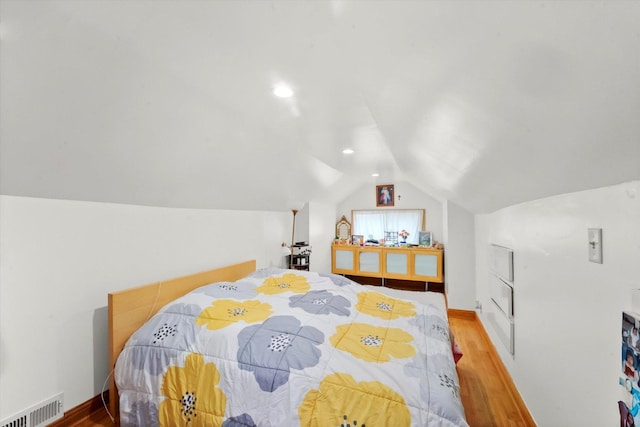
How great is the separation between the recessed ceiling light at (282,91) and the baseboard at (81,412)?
2268 mm

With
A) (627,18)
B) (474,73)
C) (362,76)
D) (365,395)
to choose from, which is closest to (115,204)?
(362,76)

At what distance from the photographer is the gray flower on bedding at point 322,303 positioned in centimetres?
204

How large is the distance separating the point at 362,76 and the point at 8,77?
1.30m

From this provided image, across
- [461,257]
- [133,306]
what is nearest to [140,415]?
[133,306]

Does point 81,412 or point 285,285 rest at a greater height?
point 285,285

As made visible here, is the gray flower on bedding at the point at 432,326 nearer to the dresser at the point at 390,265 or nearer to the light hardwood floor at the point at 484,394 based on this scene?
the light hardwood floor at the point at 484,394

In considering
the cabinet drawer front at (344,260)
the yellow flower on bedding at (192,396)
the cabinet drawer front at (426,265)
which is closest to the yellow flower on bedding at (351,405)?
the yellow flower on bedding at (192,396)

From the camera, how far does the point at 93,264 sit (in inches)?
70.7

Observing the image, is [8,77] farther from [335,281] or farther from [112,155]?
[335,281]

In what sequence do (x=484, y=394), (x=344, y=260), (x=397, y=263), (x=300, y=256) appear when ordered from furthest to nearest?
(x=344, y=260)
(x=397, y=263)
(x=300, y=256)
(x=484, y=394)

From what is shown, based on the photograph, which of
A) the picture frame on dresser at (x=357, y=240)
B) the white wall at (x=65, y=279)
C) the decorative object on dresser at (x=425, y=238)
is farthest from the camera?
the picture frame on dresser at (x=357, y=240)

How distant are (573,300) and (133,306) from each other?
2.49 m

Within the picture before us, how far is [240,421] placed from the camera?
1.36 meters

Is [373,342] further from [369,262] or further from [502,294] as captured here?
[369,262]
